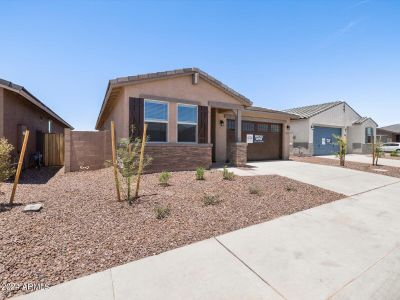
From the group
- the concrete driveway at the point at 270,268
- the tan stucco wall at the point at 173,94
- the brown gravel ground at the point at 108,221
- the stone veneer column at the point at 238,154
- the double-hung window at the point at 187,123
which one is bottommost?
the concrete driveway at the point at 270,268

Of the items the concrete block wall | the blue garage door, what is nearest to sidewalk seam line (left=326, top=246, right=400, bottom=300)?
the concrete block wall

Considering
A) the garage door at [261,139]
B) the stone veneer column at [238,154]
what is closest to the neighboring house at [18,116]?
the stone veneer column at [238,154]

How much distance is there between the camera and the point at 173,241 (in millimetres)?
3533

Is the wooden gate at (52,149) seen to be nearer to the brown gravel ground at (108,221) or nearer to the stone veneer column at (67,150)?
the stone veneer column at (67,150)

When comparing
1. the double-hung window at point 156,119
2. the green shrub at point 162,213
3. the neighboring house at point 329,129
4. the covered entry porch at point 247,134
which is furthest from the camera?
the neighboring house at point 329,129

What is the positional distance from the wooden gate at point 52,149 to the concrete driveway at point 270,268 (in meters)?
11.5

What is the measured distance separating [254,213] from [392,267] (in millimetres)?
2363

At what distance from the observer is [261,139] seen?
49.9 feet

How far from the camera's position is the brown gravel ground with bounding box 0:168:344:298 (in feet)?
9.42

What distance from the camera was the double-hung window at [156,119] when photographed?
30.6 ft

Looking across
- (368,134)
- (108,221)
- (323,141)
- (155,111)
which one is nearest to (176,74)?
(155,111)

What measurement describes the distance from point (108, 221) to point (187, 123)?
266 inches

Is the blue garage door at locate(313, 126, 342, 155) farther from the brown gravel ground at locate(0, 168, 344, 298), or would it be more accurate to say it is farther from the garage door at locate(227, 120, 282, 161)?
the brown gravel ground at locate(0, 168, 344, 298)

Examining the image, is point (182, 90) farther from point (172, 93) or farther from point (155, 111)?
point (155, 111)
